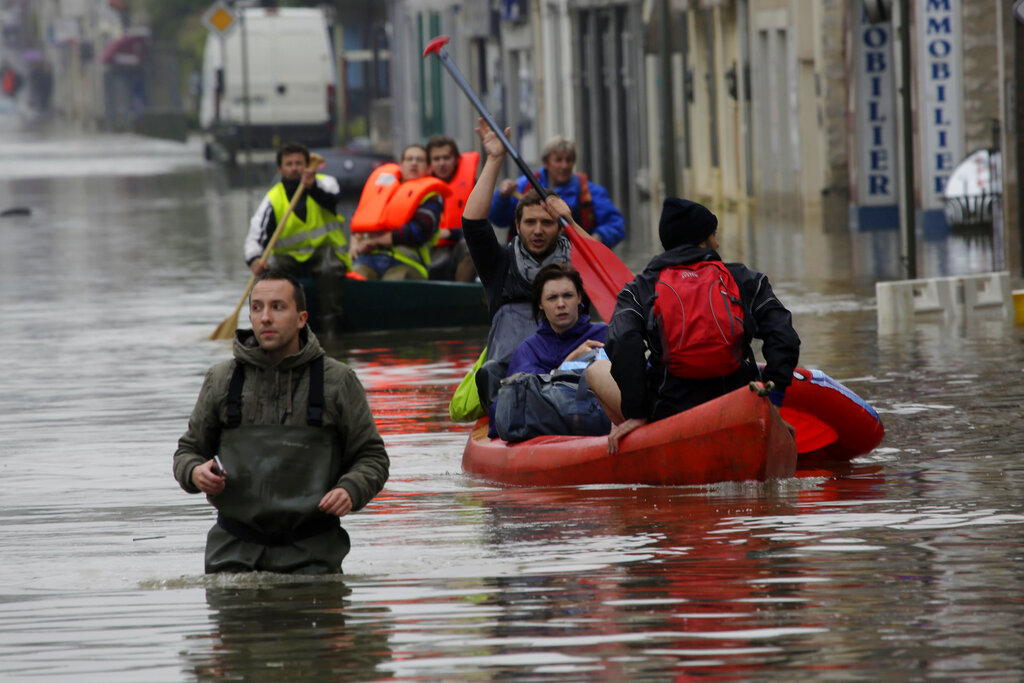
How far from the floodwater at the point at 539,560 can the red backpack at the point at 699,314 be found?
1.95ft

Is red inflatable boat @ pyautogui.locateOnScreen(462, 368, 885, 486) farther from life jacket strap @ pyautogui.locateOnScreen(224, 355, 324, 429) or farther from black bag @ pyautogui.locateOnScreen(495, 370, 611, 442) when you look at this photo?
life jacket strap @ pyautogui.locateOnScreen(224, 355, 324, 429)

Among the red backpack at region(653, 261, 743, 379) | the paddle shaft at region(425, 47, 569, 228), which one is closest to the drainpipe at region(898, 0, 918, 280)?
the paddle shaft at region(425, 47, 569, 228)

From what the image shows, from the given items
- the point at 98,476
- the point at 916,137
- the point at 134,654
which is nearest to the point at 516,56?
the point at 916,137

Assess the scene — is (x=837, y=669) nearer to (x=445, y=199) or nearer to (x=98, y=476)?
(x=98, y=476)


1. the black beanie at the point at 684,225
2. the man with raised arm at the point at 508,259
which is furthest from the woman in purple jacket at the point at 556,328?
the black beanie at the point at 684,225

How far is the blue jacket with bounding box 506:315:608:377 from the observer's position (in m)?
10.2

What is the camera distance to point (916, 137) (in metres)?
26.1

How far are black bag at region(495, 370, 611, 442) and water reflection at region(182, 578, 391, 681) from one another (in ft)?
8.84

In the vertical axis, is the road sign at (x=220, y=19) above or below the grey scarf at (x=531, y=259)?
above

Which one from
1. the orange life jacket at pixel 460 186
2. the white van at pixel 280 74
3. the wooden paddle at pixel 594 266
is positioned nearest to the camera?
the wooden paddle at pixel 594 266

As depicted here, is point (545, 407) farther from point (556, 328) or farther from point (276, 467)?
point (276, 467)

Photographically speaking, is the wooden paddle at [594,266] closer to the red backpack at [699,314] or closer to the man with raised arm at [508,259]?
the man with raised arm at [508,259]

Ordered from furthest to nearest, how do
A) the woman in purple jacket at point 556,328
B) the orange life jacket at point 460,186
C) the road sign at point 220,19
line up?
the road sign at point 220,19 → the orange life jacket at point 460,186 → the woman in purple jacket at point 556,328

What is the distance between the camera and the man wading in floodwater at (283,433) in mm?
7168
